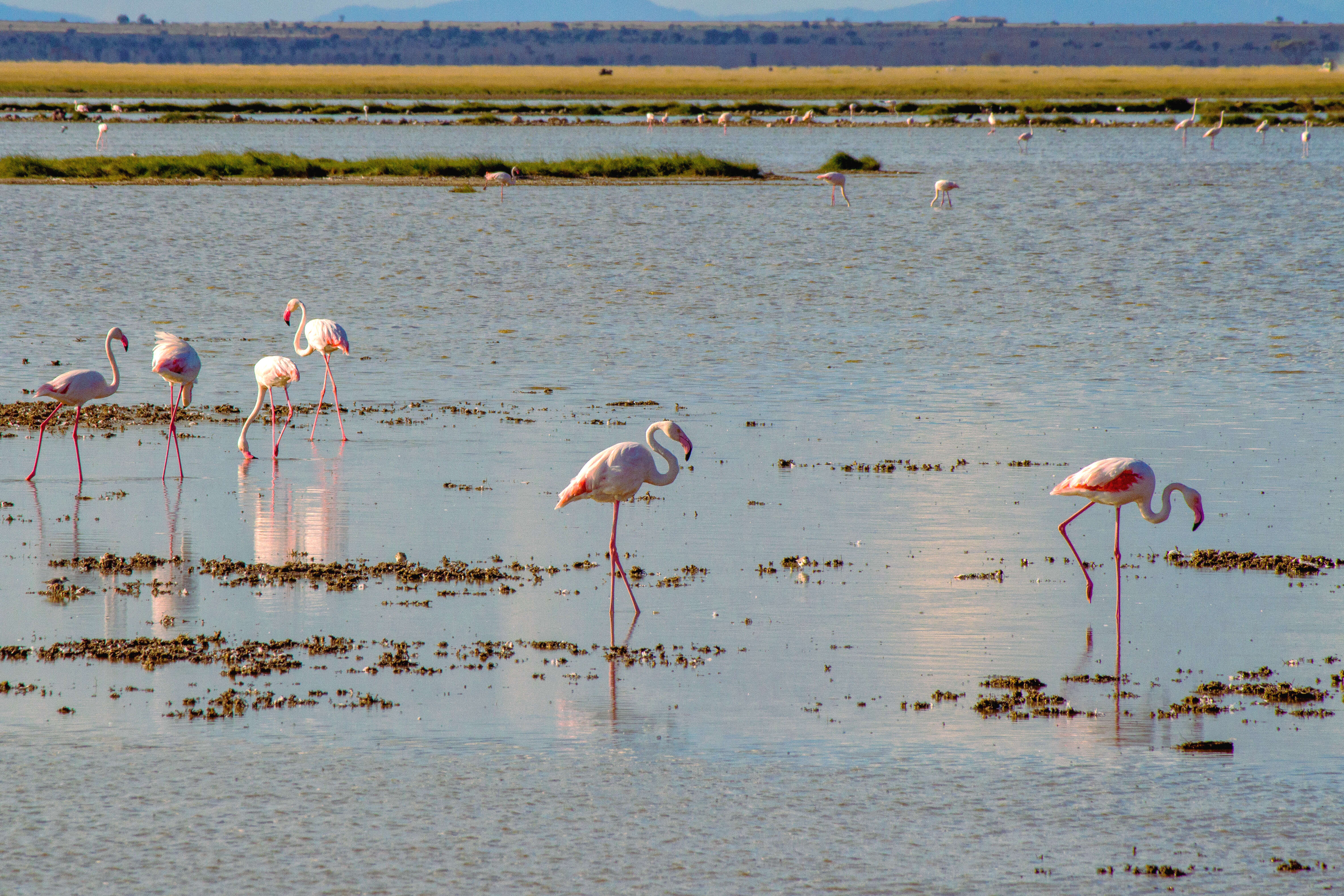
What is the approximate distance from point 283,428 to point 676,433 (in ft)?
→ 19.1

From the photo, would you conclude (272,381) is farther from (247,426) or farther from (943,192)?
(943,192)

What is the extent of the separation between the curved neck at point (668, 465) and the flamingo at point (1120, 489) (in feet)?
7.65

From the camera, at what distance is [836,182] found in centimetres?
4116

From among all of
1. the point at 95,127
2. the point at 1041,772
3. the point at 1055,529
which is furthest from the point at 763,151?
the point at 1041,772

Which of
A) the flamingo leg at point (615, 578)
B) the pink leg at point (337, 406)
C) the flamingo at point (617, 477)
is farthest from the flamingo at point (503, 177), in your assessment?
the flamingo leg at point (615, 578)

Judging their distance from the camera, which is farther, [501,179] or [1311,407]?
[501,179]

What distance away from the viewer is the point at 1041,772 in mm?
6914

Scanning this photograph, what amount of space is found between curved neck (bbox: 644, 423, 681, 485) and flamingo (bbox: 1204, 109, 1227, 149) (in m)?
58.7

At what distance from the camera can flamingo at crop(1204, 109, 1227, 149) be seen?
209 feet

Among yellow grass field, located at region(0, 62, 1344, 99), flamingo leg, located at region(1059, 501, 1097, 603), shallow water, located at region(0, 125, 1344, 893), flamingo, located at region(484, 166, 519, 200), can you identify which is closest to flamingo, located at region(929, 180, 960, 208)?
flamingo, located at region(484, 166, 519, 200)

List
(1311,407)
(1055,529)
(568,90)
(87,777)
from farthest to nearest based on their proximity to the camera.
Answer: (568,90) < (1311,407) < (1055,529) < (87,777)

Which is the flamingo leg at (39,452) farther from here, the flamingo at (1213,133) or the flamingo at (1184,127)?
the flamingo at (1213,133)

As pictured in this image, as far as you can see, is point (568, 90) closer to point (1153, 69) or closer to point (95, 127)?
point (95, 127)

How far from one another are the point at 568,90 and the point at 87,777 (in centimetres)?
11810
